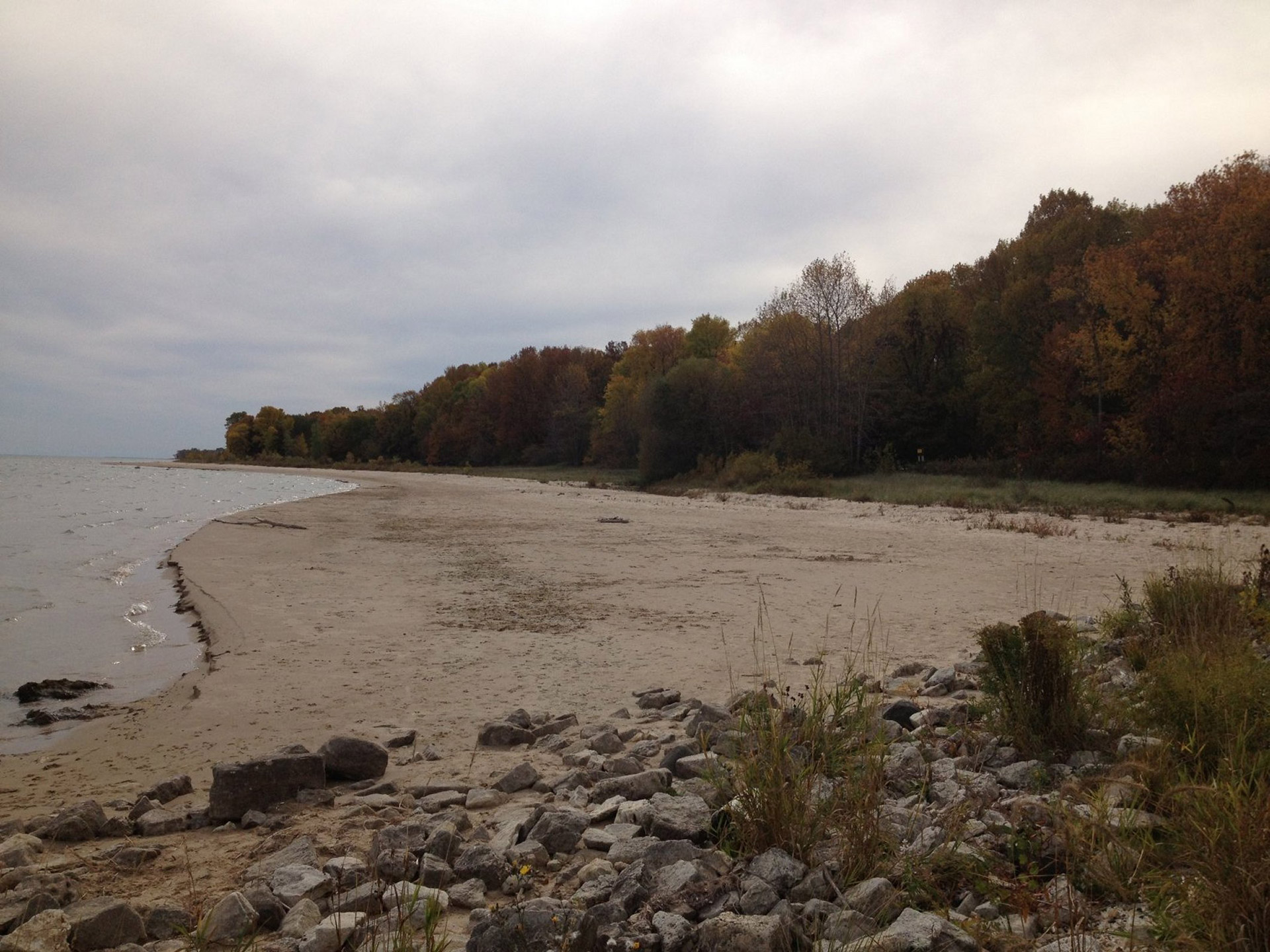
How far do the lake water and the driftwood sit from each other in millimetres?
979

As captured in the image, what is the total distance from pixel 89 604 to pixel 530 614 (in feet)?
25.2

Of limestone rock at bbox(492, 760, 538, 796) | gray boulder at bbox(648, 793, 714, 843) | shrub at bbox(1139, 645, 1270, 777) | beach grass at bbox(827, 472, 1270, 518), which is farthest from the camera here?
beach grass at bbox(827, 472, 1270, 518)

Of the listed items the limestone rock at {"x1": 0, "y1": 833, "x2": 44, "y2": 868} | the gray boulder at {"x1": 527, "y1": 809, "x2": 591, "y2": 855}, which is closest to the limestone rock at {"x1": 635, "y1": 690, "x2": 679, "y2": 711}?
the gray boulder at {"x1": 527, "y1": 809, "x2": 591, "y2": 855}

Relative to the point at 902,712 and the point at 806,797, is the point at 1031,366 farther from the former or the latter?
the point at 806,797

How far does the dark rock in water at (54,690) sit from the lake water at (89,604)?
113 millimetres

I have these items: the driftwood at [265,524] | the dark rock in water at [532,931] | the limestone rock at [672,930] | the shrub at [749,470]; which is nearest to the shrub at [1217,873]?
the limestone rock at [672,930]

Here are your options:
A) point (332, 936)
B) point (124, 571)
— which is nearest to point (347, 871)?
point (332, 936)

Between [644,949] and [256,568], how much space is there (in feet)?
48.1

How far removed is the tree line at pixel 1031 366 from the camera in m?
29.1

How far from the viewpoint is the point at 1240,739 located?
3650 millimetres

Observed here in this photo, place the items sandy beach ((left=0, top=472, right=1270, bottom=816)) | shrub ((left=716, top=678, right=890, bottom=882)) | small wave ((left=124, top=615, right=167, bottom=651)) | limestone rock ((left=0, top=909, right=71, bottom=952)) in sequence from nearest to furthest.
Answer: limestone rock ((left=0, top=909, right=71, bottom=952)) → shrub ((left=716, top=678, right=890, bottom=882)) → sandy beach ((left=0, top=472, right=1270, bottom=816)) → small wave ((left=124, top=615, right=167, bottom=651))

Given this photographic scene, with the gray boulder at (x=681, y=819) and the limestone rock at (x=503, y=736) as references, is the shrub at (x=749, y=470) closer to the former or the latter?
the limestone rock at (x=503, y=736)

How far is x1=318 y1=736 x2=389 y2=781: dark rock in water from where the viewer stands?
5324 mm

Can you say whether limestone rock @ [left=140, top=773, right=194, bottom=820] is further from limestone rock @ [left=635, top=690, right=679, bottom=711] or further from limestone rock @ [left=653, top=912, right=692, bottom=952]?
limestone rock @ [left=653, top=912, right=692, bottom=952]
